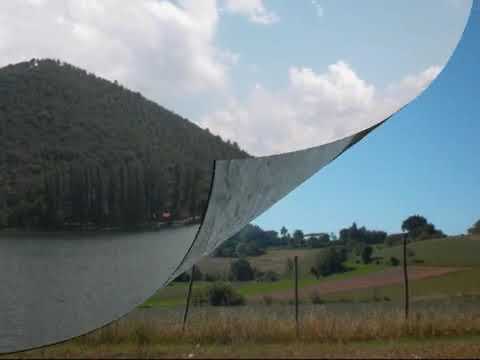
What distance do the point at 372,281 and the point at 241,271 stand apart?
11.1 ft

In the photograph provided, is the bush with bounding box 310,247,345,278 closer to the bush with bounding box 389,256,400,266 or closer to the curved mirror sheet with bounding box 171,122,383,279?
the bush with bounding box 389,256,400,266

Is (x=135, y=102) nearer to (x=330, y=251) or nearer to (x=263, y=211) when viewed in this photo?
(x=263, y=211)

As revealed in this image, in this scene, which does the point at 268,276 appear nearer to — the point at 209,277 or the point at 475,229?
the point at 209,277

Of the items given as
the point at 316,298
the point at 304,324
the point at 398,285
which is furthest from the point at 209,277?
the point at 398,285

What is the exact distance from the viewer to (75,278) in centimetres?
730

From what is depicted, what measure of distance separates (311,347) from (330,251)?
270 centimetres

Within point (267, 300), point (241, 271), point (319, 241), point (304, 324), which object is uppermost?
point (319, 241)

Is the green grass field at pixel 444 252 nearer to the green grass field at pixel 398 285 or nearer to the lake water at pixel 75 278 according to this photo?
the green grass field at pixel 398 285

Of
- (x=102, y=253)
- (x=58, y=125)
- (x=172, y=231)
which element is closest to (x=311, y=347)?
(x=172, y=231)

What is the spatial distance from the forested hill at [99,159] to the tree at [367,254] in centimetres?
408

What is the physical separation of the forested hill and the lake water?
25 centimetres

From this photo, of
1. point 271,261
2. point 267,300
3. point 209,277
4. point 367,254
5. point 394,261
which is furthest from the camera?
point 394,261

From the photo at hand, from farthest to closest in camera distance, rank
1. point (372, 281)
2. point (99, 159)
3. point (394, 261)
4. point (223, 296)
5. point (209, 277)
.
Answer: point (372, 281) < point (394, 261) < point (223, 296) < point (209, 277) < point (99, 159)

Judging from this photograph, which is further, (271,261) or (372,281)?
(372,281)
